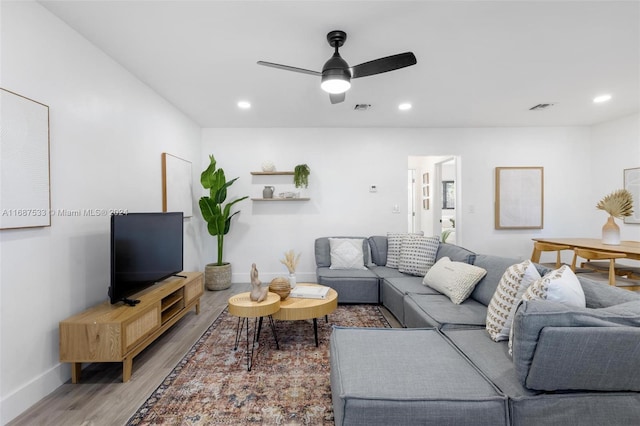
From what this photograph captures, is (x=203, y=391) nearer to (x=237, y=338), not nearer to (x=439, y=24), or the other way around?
(x=237, y=338)

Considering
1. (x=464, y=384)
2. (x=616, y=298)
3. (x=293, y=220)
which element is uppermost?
(x=293, y=220)

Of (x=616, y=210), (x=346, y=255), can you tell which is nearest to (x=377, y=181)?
(x=346, y=255)

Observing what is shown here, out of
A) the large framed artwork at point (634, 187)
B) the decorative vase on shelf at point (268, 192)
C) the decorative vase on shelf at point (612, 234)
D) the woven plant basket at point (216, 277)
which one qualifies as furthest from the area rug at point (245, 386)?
the large framed artwork at point (634, 187)

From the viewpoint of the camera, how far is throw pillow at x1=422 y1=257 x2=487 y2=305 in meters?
2.39

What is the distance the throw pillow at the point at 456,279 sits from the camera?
7.83 feet

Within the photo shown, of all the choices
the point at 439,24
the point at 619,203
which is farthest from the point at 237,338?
the point at 619,203

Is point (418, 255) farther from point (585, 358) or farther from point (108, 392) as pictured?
point (108, 392)

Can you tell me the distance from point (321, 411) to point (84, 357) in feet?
5.29

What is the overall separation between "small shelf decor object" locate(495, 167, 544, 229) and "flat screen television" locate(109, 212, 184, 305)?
4971 millimetres

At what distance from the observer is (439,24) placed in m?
2.09

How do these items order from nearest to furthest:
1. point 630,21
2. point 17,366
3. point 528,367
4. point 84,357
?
point 528,367 < point 17,366 < point 84,357 < point 630,21

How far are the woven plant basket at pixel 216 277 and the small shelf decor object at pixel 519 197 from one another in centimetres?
460

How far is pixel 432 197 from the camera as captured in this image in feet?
19.1

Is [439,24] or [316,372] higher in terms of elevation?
[439,24]
